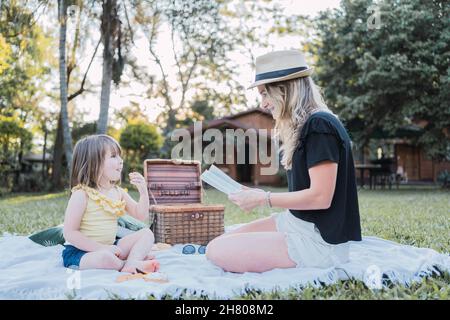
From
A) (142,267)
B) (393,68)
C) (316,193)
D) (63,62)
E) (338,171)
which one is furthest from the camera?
(393,68)

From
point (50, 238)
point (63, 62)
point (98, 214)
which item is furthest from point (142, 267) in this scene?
point (63, 62)

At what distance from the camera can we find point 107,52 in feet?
40.6

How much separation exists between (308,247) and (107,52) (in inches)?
432

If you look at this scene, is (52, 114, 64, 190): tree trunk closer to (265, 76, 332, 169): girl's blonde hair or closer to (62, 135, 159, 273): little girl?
(62, 135, 159, 273): little girl

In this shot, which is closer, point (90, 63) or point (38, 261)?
point (38, 261)

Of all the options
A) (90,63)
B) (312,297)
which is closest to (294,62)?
(312,297)

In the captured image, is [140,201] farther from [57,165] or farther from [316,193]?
[57,165]

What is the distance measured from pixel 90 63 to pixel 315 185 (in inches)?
618

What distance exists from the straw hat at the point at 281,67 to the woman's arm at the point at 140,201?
1025mm

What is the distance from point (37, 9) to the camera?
33.5ft

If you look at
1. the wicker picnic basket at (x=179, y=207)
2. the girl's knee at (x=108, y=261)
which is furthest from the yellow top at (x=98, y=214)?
the wicker picnic basket at (x=179, y=207)

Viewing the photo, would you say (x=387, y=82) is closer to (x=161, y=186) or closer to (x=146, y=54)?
(x=161, y=186)

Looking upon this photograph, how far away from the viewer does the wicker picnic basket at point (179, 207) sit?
410cm

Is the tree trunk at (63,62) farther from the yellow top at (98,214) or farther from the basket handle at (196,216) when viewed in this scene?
the yellow top at (98,214)
